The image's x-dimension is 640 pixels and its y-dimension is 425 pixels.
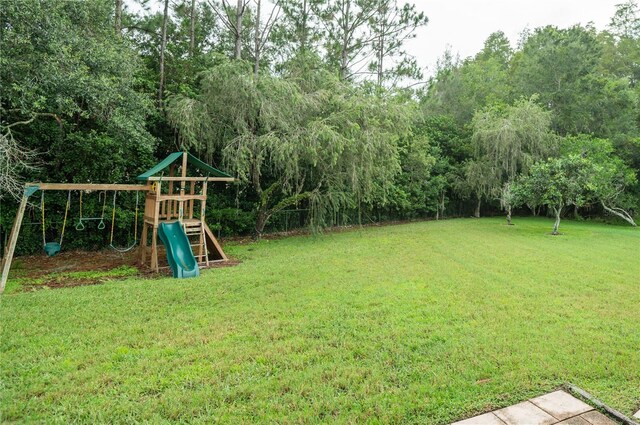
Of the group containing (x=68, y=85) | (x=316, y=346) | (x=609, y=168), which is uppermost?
(x=609, y=168)

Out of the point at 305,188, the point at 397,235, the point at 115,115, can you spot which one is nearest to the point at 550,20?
the point at 397,235

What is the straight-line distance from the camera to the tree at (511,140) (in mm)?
13688

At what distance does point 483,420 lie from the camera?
207 cm

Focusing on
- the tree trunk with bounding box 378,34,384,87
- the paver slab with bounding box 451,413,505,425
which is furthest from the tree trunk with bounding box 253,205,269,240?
the paver slab with bounding box 451,413,505,425

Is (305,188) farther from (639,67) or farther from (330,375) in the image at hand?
(639,67)

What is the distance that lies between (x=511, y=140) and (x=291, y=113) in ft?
31.7

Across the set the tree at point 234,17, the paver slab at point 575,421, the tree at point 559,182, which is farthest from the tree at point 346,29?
the paver slab at point 575,421

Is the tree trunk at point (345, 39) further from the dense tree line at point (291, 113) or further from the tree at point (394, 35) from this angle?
the tree at point (394, 35)

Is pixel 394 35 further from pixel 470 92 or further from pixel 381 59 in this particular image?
pixel 470 92

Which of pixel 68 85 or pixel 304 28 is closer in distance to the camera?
pixel 68 85

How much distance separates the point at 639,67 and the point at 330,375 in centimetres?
2586

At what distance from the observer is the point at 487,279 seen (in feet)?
17.7

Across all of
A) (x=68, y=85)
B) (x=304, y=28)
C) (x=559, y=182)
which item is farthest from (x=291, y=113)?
(x=559, y=182)

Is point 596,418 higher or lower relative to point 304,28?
lower
